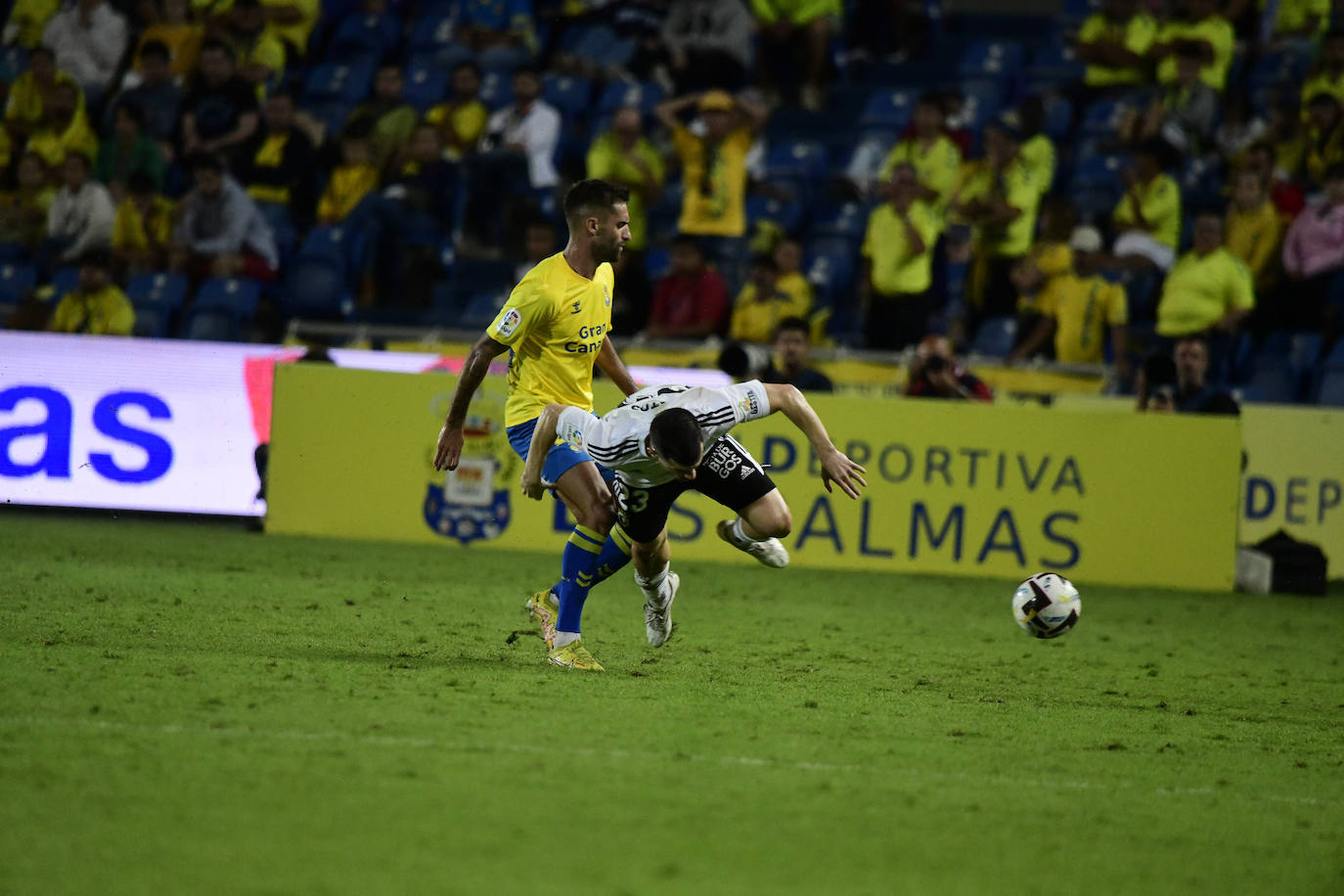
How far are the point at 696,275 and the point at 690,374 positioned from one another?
1.91 meters

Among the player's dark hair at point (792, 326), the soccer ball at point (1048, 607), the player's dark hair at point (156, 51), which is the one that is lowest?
the soccer ball at point (1048, 607)

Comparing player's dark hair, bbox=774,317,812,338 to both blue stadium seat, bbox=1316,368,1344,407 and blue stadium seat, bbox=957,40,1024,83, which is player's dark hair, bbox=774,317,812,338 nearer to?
blue stadium seat, bbox=1316,368,1344,407

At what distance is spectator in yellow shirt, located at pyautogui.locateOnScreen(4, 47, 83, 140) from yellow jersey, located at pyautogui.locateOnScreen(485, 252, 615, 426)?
12.1 m

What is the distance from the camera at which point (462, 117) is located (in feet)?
56.8

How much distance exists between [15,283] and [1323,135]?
13.0 metres

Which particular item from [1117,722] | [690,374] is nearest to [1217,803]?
[1117,722]

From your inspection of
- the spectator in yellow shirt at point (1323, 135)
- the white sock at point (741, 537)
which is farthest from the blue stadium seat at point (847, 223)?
the white sock at point (741, 537)

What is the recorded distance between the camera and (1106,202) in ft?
53.9

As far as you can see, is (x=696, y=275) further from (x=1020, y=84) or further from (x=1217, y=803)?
(x=1217, y=803)

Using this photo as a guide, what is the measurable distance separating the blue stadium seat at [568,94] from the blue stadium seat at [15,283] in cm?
579

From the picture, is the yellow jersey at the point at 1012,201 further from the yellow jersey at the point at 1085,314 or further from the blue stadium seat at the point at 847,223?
the blue stadium seat at the point at 847,223

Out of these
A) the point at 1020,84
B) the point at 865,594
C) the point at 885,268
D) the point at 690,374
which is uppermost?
the point at 1020,84

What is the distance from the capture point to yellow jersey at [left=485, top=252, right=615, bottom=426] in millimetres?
7422

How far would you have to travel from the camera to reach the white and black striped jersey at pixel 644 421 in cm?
706
